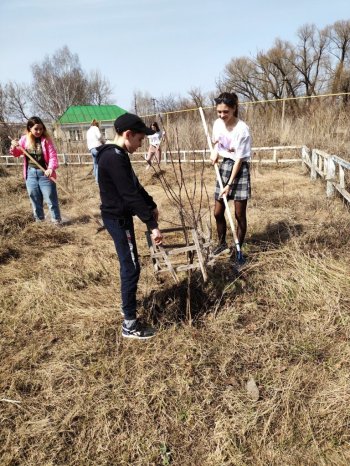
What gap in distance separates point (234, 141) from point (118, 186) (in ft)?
4.67

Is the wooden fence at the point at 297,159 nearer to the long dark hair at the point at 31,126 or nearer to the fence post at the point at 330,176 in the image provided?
the fence post at the point at 330,176

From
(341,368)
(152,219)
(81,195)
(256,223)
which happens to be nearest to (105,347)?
(152,219)

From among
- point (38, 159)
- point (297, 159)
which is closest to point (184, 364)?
point (38, 159)

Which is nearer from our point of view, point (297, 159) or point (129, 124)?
point (129, 124)

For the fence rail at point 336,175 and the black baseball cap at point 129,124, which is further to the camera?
the fence rail at point 336,175

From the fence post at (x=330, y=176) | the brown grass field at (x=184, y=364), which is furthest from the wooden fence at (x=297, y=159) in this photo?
the brown grass field at (x=184, y=364)

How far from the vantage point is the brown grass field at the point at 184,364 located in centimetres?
173

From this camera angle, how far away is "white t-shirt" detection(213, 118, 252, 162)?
117 inches

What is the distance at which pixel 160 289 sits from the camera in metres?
2.97

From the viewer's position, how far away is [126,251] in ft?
7.32

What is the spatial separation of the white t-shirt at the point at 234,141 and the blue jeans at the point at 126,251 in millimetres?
1338

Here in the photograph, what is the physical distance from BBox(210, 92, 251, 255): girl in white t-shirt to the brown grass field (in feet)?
1.85

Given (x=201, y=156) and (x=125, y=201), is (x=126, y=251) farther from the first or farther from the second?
(x=201, y=156)

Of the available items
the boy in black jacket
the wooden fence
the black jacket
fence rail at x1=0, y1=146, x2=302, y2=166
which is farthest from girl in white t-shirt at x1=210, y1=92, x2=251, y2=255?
fence rail at x1=0, y1=146, x2=302, y2=166
